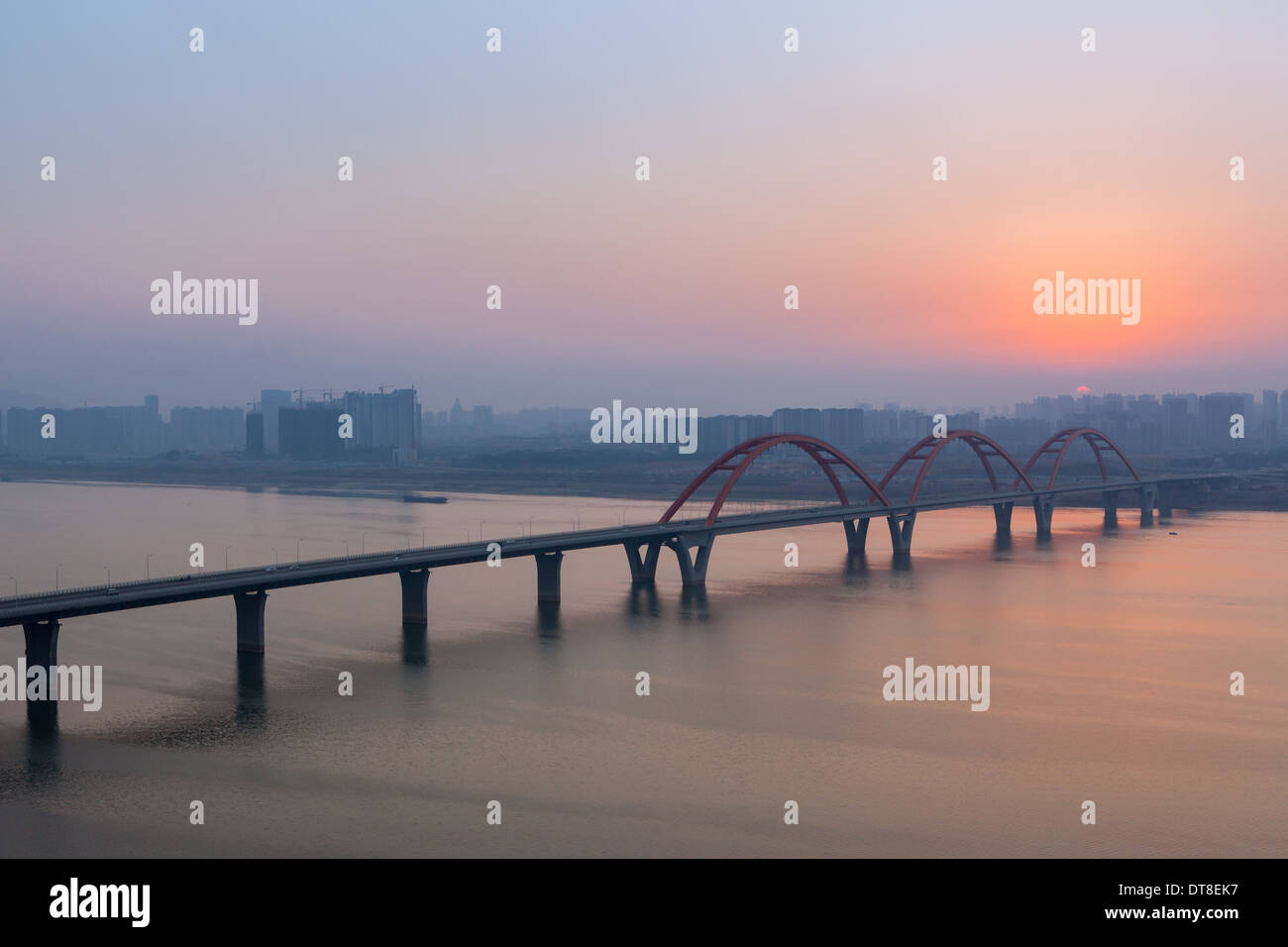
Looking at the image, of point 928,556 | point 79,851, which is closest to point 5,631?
point 79,851

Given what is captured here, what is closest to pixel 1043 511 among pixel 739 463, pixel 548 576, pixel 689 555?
pixel 739 463

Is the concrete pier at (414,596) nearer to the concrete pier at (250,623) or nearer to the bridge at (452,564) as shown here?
the bridge at (452,564)

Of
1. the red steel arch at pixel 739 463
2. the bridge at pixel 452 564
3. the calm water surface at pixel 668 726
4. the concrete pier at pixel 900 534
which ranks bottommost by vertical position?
the calm water surface at pixel 668 726

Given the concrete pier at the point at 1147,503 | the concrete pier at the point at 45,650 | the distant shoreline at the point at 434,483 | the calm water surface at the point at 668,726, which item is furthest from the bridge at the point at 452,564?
the distant shoreline at the point at 434,483

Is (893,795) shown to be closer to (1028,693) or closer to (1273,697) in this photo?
(1028,693)

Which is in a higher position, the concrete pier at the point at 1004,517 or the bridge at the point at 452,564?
the bridge at the point at 452,564

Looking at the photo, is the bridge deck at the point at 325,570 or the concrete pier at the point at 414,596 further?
the concrete pier at the point at 414,596
